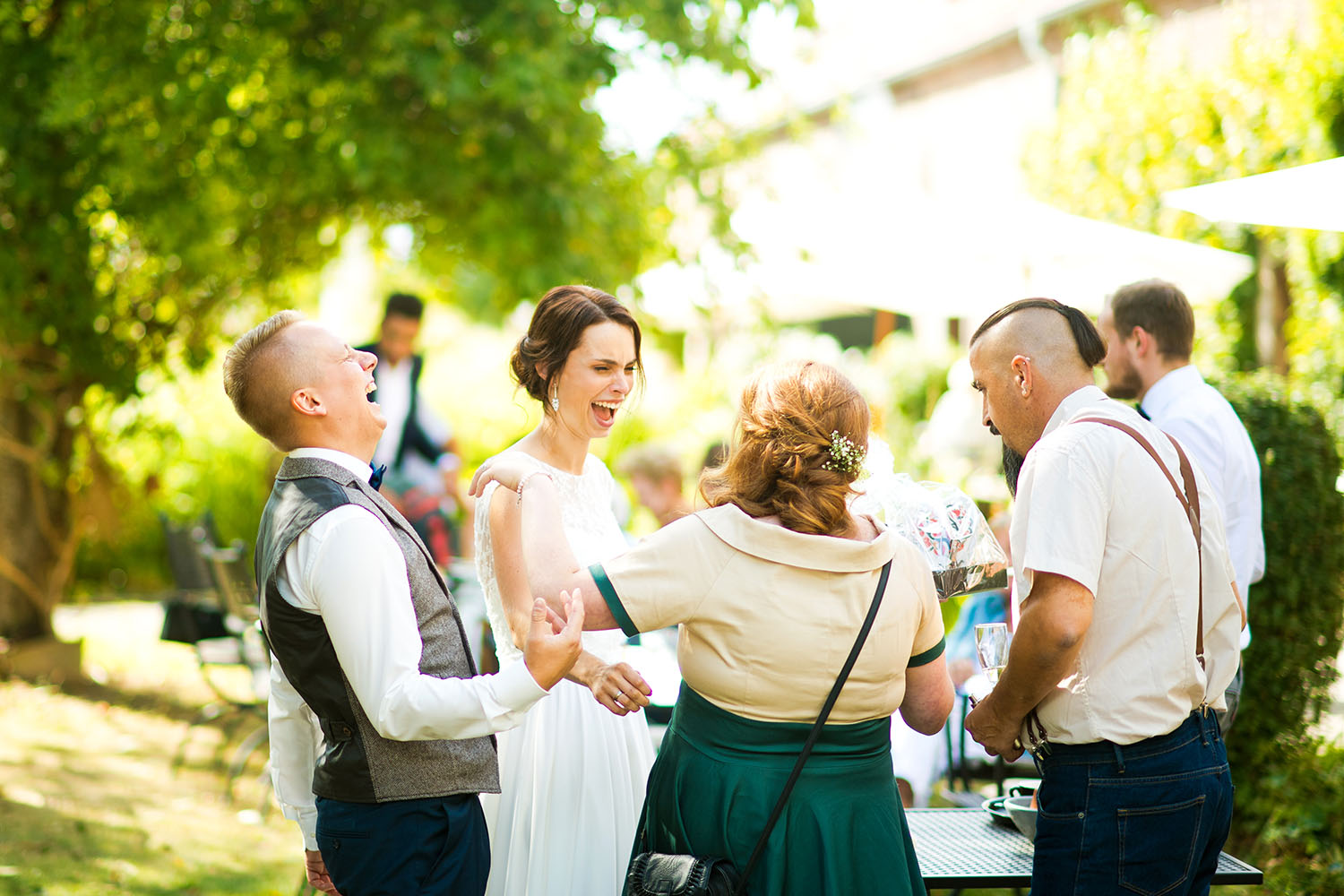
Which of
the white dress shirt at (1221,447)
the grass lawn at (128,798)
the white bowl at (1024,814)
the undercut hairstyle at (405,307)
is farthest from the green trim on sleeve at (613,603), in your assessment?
the undercut hairstyle at (405,307)

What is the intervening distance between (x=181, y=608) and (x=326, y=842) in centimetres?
454

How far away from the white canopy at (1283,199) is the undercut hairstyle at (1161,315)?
0.29 metres

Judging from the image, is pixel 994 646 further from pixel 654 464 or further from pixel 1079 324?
pixel 654 464

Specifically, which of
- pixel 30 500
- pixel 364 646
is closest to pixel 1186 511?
pixel 364 646

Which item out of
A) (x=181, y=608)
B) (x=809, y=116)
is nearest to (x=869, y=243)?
(x=181, y=608)

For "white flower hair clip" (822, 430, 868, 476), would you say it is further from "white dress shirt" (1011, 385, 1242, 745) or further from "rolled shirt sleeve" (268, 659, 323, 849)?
"rolled shirt sleeve" (268, 659, 323, 849)

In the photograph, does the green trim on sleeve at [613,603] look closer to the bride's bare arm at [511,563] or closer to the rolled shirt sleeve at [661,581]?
the rolled shirt sleeve at [661,581]

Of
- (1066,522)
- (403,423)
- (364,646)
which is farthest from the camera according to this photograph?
(403,423)

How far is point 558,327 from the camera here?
2.97 meters

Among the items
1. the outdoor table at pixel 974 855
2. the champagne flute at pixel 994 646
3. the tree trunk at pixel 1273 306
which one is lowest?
the outdoor table at pixel 974 855

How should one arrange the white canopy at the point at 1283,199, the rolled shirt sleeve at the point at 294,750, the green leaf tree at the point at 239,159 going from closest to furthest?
the rolled shirt sleeve at the point at 294,750 < the white canopy at the point at 1283,199 < the green leaf tree at the point at 239,159

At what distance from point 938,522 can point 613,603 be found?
3.03ft

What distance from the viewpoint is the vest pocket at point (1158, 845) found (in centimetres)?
229

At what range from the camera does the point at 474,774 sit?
227 cm
